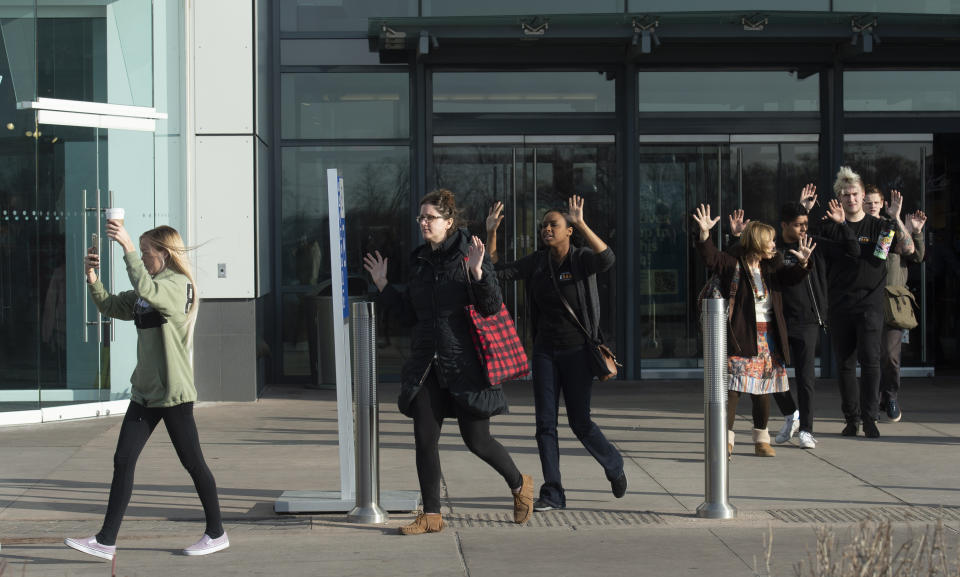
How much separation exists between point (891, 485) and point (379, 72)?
8.02 m

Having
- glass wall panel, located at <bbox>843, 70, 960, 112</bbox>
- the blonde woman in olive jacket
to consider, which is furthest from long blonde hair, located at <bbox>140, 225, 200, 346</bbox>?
glass wall panel, located at <bbox>843, 70, 960, 112</bbox>

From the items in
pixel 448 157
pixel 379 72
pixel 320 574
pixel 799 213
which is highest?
pixel 379 72

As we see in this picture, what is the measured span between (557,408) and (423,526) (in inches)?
41.7

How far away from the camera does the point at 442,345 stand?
6316 mm

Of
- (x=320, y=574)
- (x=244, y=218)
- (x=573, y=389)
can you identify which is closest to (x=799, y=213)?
(x=573, y=389)

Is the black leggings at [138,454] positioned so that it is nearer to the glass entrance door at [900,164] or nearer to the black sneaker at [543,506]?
the black sneaker at [543,506]

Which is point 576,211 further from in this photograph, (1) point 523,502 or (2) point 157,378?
(2) point 157,378

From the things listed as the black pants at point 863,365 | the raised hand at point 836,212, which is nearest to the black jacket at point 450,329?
the raised hand at point 836,212

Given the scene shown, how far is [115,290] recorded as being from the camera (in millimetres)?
11219

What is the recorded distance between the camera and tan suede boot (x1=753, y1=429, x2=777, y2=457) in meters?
8.68

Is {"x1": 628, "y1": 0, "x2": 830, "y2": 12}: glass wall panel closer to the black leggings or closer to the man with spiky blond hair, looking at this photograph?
the man with spiky blond hair

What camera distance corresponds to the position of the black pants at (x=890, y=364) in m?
10.4

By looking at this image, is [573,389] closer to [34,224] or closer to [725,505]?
[725,505]

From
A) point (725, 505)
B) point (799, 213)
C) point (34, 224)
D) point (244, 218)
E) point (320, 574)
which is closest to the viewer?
point (320, 574)
